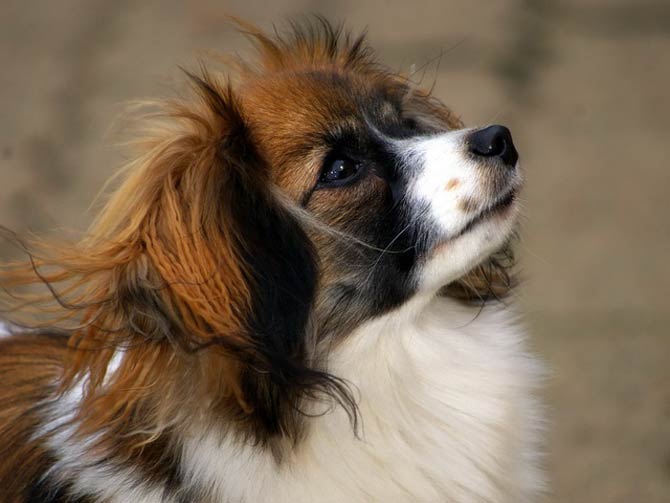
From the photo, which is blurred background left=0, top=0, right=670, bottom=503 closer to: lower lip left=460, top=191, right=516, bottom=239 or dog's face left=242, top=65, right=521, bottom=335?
dog's face left=242, top=65, right=521, bottom=335

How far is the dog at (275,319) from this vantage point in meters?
2.67

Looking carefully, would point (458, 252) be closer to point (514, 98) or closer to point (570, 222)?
point (570, 222)

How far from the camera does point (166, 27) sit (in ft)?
21.9

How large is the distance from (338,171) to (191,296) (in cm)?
54

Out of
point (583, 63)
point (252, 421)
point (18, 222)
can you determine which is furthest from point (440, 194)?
point (583, 63)

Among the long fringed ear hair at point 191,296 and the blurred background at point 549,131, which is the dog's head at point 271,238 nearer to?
the long fringed ear hair at point 191,296

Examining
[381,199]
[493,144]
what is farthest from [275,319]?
[493,144]

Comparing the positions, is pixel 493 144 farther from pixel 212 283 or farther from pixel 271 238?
pixel 212 283

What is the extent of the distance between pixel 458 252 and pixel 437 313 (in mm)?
355

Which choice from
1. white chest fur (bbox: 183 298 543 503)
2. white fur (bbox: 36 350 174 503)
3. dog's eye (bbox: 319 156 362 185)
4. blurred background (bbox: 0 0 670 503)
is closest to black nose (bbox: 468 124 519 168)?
dog's eye (bbox: 319 156 362 185)

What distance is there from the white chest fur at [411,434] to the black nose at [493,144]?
1.43 feet

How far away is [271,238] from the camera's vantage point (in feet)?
9.12

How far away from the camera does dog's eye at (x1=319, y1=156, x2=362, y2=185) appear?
9.50 feet

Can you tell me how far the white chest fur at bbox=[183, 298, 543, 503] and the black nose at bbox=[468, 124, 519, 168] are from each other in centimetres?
44
